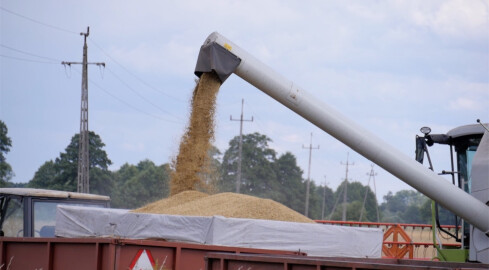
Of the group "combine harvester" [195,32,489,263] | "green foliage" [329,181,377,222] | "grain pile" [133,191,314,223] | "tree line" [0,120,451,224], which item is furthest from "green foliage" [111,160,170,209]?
"combine harvester" [195,32,489,263]

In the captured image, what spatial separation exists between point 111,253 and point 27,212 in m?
3.69

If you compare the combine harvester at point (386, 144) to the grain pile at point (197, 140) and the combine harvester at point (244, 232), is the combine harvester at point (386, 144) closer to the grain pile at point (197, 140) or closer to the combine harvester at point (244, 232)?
the combine harvester at point (244, 232)

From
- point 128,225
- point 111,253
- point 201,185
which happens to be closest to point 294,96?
point 128,225

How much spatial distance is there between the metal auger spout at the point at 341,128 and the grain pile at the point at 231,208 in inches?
55.2

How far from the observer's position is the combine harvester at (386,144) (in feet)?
28.1

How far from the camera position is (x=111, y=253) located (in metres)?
8.87

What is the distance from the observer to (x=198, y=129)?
11422 millimetres

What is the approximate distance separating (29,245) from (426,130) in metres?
5.11

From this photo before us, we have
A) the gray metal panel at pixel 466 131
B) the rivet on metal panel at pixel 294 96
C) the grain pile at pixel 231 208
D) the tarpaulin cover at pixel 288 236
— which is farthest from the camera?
the grain pile at pixel 231 208

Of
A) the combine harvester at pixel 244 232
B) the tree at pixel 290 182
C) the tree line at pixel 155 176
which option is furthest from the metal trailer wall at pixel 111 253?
the tree at pixel 290 182

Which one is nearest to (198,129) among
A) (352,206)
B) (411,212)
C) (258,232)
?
(258,232)

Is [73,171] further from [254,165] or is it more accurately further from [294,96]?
[294,96]

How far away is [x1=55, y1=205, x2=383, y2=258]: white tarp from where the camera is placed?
9.00 m

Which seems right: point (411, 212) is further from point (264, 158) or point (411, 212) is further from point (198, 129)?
point (198, 129)
